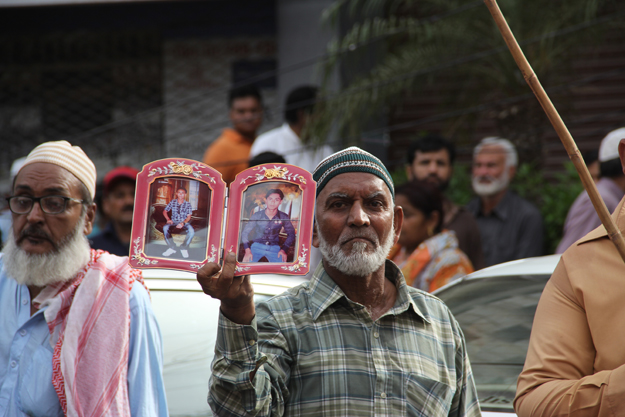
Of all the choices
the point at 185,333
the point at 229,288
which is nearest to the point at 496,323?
the point at 185,333

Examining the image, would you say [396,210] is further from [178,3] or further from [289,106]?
[178,3]

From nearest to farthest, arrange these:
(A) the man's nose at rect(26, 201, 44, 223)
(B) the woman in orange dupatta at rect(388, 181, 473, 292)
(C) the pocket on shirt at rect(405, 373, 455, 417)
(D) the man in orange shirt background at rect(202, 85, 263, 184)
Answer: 1. (C) the pocket on shirt at rect(405, 373, 455, 417)
2. (A) the man's nose at rect(26, 201, 44, 223)
3. (B) the woman in orange dupatta at rect(388, 181, 473, 292)
4. (D) the man in orange shirt background at rect(202, 85, 263, 184)

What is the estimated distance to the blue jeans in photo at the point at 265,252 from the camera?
197cm

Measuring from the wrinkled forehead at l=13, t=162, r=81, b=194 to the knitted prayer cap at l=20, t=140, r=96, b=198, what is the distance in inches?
0.7

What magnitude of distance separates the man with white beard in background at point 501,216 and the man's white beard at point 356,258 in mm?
4013

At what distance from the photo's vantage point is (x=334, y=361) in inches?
83.5

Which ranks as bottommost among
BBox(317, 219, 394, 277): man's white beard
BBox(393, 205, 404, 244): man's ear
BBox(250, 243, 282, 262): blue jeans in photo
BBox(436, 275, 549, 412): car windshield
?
BBox(436, 275, 549, 412): car windshield

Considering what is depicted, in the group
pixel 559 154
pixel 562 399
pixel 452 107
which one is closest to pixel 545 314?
pixel 562 399

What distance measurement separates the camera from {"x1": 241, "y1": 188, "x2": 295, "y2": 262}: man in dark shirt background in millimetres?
1979

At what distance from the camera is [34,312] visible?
8.77ft

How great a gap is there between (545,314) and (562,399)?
248 mm

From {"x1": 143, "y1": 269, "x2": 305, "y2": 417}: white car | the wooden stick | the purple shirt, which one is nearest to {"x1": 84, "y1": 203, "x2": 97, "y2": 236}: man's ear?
{"x1": 143, "y1": 269, "x2": 305, "y2": 417}: white car

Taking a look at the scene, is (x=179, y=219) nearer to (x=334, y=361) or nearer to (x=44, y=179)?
(x=334, y=361)

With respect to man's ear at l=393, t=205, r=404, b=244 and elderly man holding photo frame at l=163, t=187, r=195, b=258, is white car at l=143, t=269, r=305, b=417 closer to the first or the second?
man's ear at l=393, t=205, r=404, b=244
